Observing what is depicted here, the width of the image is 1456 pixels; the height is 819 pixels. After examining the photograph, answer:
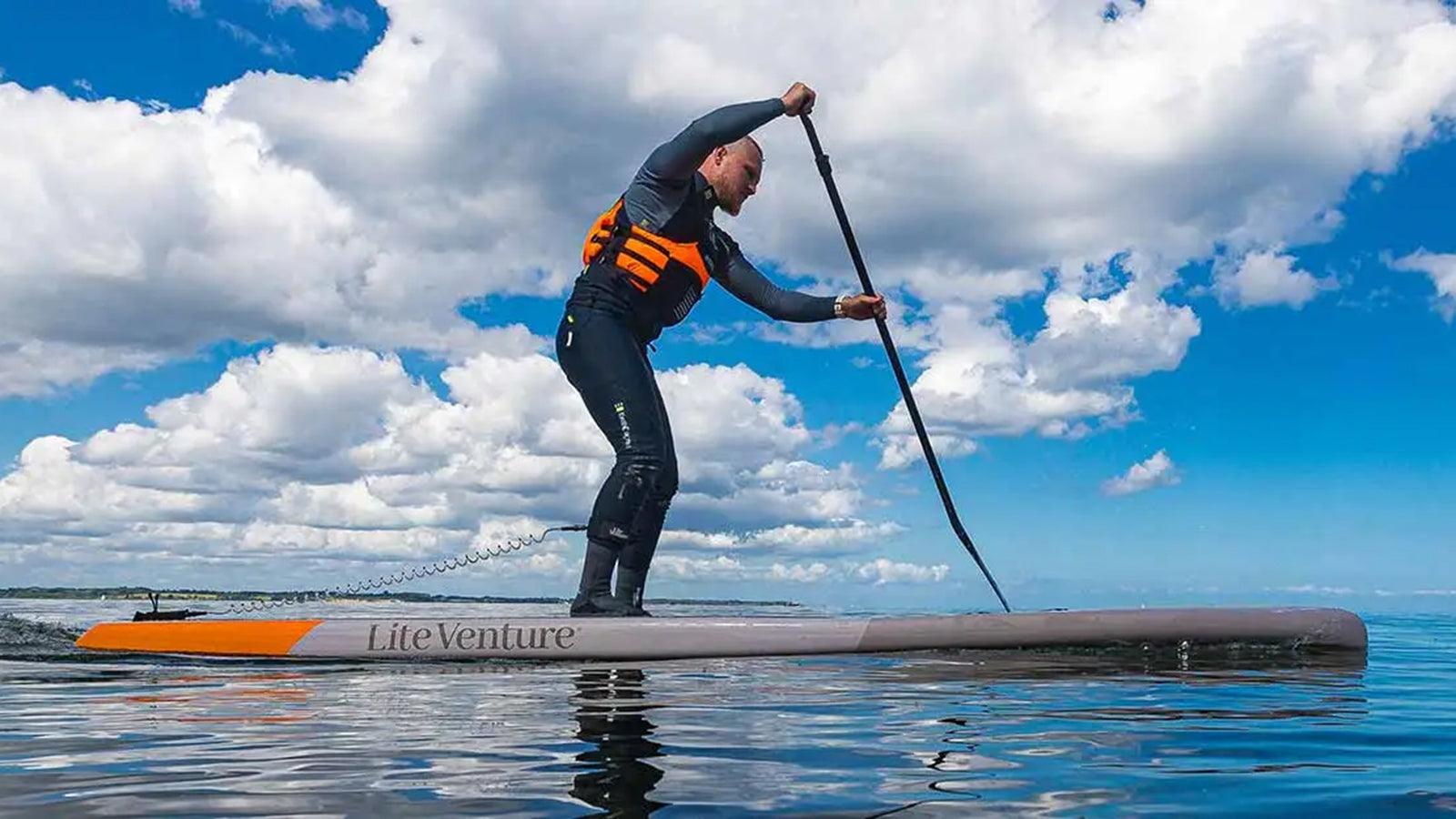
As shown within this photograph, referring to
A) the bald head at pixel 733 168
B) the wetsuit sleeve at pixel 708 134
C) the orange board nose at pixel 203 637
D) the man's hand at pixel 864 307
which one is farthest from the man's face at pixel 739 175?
the orange board nose at pixel 203 637

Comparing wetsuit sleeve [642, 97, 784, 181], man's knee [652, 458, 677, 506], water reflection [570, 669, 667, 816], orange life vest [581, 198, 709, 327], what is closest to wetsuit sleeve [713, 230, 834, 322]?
orange life vest [581, 198, 709, 327]

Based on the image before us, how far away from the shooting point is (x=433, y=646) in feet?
25.4

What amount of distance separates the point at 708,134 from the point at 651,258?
1.00 meters

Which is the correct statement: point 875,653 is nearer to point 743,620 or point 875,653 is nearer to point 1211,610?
point 743,620

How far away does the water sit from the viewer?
292cm

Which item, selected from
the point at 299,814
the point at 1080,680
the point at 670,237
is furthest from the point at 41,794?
the point at 670,237

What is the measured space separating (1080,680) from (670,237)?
4111 mm

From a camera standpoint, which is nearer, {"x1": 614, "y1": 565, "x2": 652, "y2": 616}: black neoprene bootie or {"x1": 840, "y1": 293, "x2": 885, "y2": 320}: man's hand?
{"x1": 614, "y1": 565, "x2": 652, "y2": 616}: black neoprene bootie

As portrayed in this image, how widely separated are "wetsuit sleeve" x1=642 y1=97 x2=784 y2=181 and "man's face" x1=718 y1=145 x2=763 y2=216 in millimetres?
676

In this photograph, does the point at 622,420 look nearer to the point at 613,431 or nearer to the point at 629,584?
the point at 613,431

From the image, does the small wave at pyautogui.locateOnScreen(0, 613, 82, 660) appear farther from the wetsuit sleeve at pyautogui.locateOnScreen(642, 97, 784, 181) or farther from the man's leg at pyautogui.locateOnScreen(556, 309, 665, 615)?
the wetsuit sleeve at pyautogui.locateOnScreen(642, 97, 784, 181)

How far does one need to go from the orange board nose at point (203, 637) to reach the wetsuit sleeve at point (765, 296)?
3.91 metres

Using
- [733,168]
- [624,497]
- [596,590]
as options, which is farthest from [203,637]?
[733,168]

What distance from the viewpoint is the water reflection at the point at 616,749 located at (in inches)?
114
